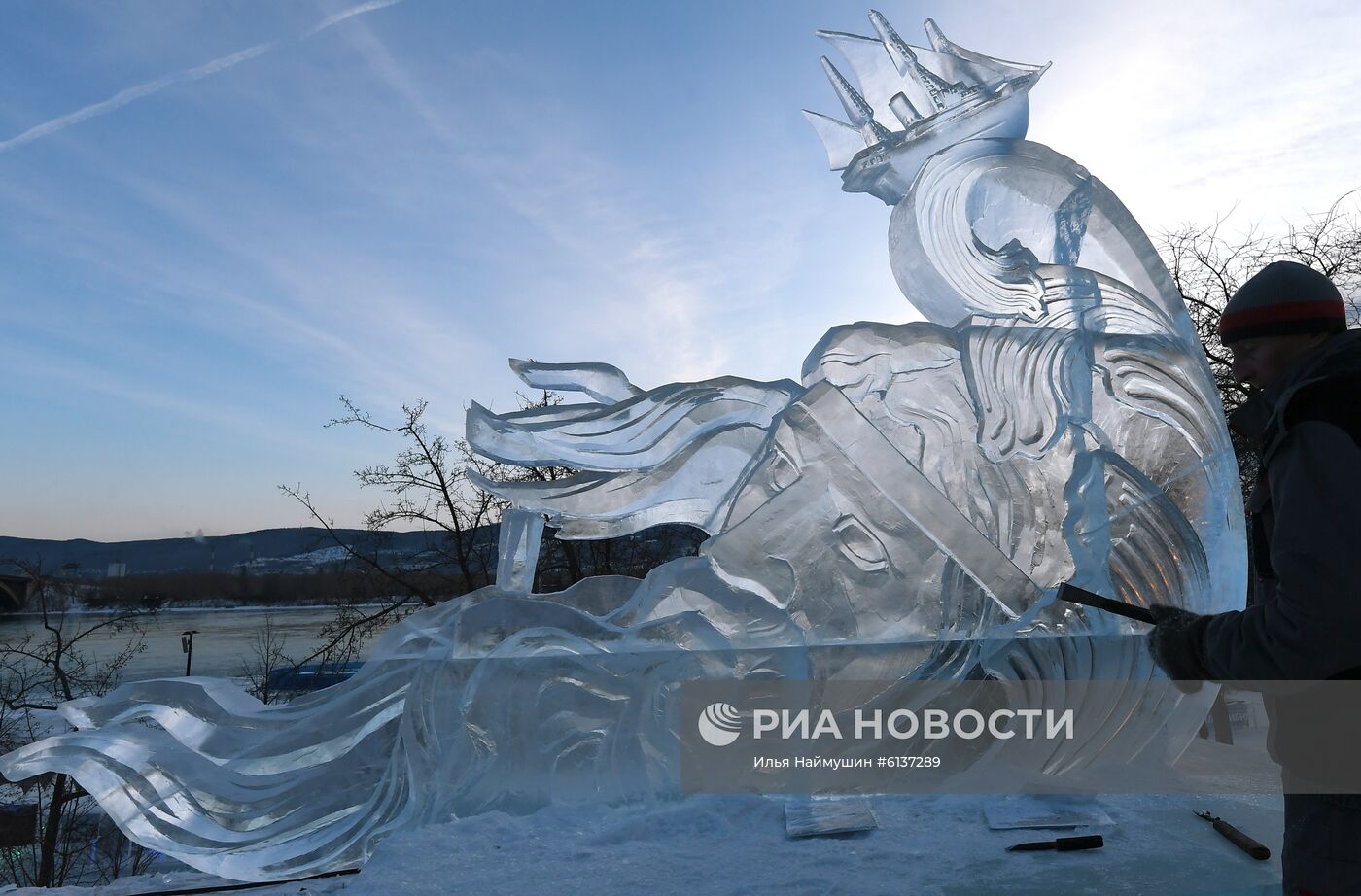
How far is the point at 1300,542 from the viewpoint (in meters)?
1.41

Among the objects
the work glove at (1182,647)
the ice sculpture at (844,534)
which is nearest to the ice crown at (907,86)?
the ice sculpture at (844,534)

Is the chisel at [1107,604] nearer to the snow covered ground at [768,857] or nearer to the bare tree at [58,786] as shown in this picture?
the snow covered ground at [768,857]

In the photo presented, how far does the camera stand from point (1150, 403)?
394 centimetres

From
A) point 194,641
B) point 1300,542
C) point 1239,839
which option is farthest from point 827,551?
point 194,641

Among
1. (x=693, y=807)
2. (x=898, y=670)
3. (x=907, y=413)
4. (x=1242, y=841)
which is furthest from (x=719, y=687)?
(x=1242, y=841)

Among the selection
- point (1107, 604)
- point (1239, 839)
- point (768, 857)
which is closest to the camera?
point (1107, 604)

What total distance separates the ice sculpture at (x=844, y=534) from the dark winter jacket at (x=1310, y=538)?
202cm

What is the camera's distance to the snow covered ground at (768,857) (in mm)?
2900

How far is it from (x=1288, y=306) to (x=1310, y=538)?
1.67 feet

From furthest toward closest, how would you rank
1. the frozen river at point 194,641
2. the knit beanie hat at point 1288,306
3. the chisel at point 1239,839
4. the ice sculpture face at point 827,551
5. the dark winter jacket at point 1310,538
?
the frozen river at point 194,641 → the ice sculpture face at point 827,551 → the chisel at point 1239,839 → the knit beanie hat at point 1288,306 → the dark winter jacket at point 1310,538

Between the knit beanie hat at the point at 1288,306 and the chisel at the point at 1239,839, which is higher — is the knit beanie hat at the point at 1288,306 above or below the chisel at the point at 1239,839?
above

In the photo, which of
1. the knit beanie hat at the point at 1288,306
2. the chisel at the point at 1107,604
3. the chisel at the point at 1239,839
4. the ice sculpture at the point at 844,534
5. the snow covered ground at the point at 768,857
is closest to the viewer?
the knit beanie hat at the point at 1288,306

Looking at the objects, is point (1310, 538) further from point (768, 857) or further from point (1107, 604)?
point (768, 857)

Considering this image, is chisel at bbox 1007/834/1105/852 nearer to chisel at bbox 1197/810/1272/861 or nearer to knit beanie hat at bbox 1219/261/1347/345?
chisel at bbox 1197/810/1272/861
